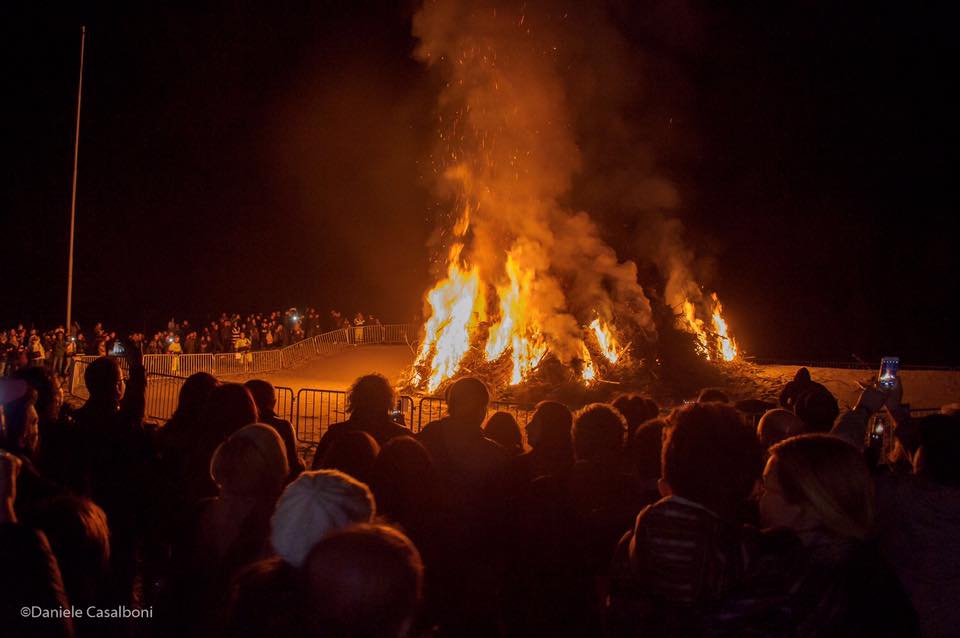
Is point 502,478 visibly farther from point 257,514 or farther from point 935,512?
point 935,512

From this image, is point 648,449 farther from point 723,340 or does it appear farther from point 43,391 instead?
point 723,340

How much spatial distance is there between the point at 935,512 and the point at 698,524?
4.93 ft

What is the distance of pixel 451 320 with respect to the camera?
18062mm

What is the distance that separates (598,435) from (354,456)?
135cm

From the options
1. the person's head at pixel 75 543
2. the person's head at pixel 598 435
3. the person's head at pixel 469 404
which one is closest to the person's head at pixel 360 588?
the person's head at pixel 75 543

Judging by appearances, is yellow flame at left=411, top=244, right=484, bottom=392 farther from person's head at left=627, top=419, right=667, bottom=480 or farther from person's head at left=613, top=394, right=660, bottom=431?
person's head at left=627, top=419, right=667, bottom=480

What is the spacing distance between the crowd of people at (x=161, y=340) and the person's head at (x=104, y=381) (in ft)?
42.9

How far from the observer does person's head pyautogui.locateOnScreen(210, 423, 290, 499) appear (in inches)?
108

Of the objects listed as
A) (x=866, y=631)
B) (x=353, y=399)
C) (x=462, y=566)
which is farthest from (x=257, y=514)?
(x=866, y=631)

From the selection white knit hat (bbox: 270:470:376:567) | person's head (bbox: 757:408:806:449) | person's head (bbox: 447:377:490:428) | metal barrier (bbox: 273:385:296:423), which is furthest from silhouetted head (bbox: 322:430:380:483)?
metal barrier (bbox: 273:385:296:423)

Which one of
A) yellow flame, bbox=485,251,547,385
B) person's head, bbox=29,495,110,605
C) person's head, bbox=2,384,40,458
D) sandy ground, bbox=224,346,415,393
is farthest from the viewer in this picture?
sandy ground, bbox=224,346,415,393

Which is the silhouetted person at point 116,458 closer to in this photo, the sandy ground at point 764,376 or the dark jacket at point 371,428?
the dark jacket at point 371,428

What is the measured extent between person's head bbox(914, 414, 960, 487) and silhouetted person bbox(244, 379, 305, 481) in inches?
136

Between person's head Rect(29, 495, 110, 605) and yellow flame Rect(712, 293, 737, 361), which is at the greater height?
yellow flame Rect(712, 293, 737, 361)
